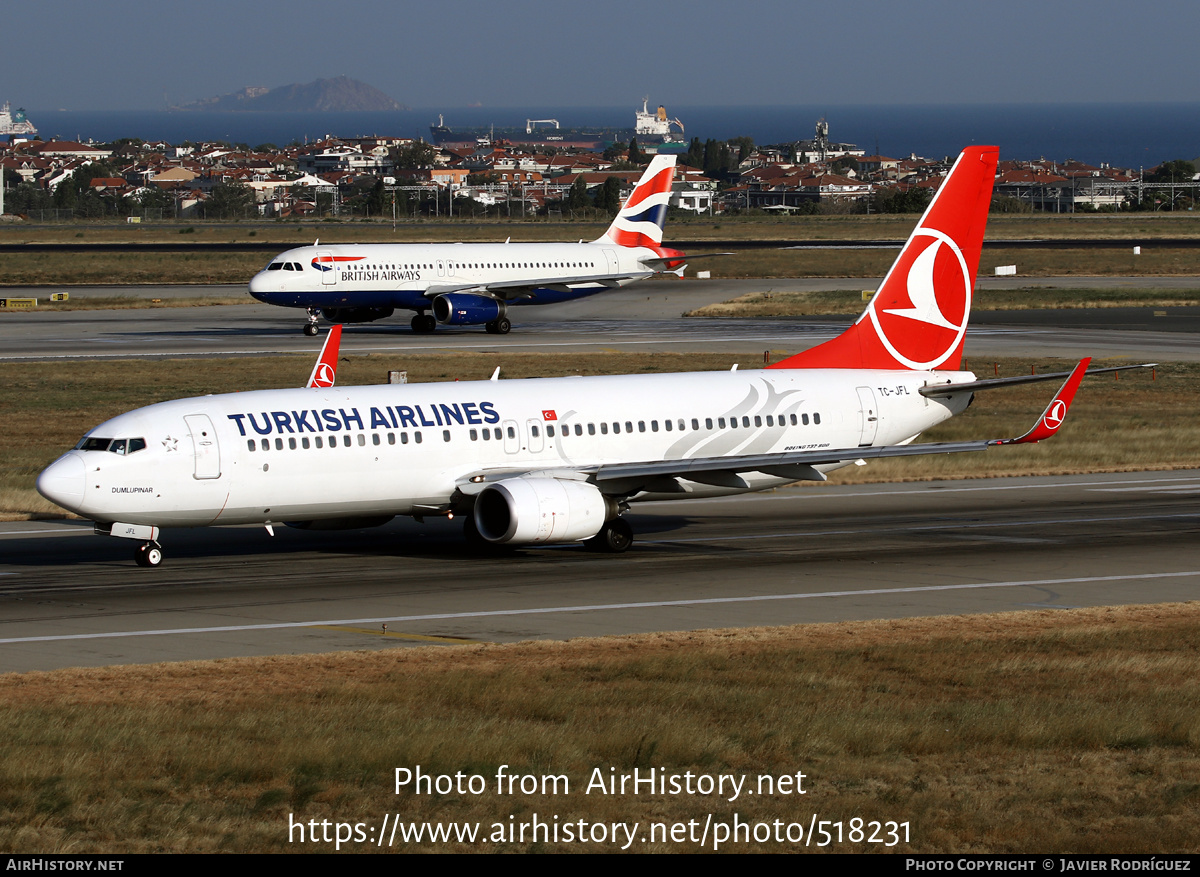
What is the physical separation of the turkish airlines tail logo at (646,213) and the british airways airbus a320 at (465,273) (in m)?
0.06

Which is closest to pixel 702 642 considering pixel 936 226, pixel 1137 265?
pixel 936 226

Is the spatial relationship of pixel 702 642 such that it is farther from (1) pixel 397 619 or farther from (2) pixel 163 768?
(2) pixel 163 768

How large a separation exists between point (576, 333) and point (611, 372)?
62.0ft

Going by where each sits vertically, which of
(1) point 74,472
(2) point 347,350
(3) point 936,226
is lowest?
(2) point 347,350

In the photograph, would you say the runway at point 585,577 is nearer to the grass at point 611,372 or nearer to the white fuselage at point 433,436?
the white fuselage at point 433,436

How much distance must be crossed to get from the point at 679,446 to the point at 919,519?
7.21 meters

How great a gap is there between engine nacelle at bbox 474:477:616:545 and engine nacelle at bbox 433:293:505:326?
5188cm

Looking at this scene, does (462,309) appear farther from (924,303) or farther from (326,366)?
(924,303)

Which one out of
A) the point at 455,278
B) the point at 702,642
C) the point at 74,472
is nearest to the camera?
the point at 702,642

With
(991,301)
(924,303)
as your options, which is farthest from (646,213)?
(924,303)

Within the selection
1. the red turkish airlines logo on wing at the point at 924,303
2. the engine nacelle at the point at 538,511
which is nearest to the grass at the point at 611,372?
the red turkish airlines logo on wing at the point at 924,303

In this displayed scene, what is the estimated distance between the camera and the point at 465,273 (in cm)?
8669

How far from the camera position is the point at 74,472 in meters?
30.0

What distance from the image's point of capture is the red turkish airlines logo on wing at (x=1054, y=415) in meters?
33.2
